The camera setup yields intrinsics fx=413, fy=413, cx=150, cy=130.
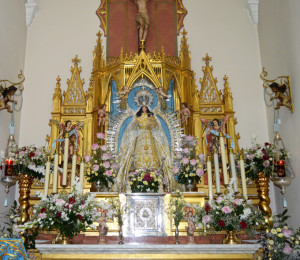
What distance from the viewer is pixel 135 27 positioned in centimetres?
944

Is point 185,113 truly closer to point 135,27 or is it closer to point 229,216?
point 135,27

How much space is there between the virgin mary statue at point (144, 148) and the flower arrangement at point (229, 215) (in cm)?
188

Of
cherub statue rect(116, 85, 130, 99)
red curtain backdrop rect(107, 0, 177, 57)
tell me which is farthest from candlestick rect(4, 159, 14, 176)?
red curtain backdrop rect(107, 0, 177, 57)

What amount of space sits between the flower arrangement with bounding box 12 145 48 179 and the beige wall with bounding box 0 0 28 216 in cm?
61

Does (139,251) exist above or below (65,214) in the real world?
below

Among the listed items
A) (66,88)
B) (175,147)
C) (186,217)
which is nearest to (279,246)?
(186,217)

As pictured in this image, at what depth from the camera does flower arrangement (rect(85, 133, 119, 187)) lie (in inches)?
273

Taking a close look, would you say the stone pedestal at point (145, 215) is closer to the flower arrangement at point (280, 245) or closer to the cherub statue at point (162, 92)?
the flower arrangement at point (280, 245)

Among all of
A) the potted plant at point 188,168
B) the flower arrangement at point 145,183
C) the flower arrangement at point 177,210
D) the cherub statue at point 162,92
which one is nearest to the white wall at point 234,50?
the cherub statue at point 162,92

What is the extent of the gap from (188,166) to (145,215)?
4.49 feet

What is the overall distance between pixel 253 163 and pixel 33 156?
371 centimetres

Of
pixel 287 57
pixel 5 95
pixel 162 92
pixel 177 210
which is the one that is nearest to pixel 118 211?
pixel 177 210

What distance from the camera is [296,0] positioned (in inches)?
279

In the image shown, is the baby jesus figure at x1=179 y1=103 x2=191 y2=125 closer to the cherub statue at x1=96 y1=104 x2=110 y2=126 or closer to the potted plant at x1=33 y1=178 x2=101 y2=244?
the cherub statue at x1=96 y1=104 x2=110 y2=126
